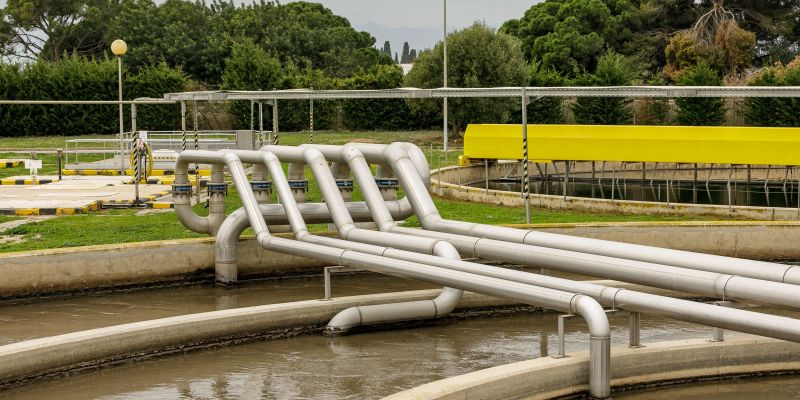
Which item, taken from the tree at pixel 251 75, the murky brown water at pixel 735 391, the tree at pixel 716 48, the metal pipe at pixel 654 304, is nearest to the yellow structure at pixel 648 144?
the metal pipe at pixel 654 304

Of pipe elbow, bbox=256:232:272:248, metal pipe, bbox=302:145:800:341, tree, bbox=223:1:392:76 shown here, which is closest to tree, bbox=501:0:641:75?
tree, bbox=223:1:392:76

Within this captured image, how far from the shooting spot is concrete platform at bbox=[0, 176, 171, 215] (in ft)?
88.3

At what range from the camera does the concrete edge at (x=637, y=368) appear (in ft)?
41.3

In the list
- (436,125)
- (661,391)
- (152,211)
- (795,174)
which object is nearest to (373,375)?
(661,391)

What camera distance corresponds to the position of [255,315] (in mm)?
16297

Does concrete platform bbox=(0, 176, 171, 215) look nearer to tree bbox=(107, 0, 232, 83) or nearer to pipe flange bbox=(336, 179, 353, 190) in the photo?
pipe flange bbox=(336, 179, 353, 190)

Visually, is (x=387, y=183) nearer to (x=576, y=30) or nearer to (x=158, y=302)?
(x=158, y=302)

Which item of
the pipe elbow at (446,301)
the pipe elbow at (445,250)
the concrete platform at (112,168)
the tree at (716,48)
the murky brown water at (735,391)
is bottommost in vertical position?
→ the murky brown water at (735,391)

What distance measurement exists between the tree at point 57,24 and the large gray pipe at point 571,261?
7288cm

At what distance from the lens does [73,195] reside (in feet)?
99.2

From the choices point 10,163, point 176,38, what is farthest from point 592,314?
point 176,38

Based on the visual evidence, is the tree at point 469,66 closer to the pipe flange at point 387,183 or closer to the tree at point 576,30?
the tree at point 576,30

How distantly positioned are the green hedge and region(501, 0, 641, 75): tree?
2271 cm

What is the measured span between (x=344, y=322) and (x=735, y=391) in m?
5.23
